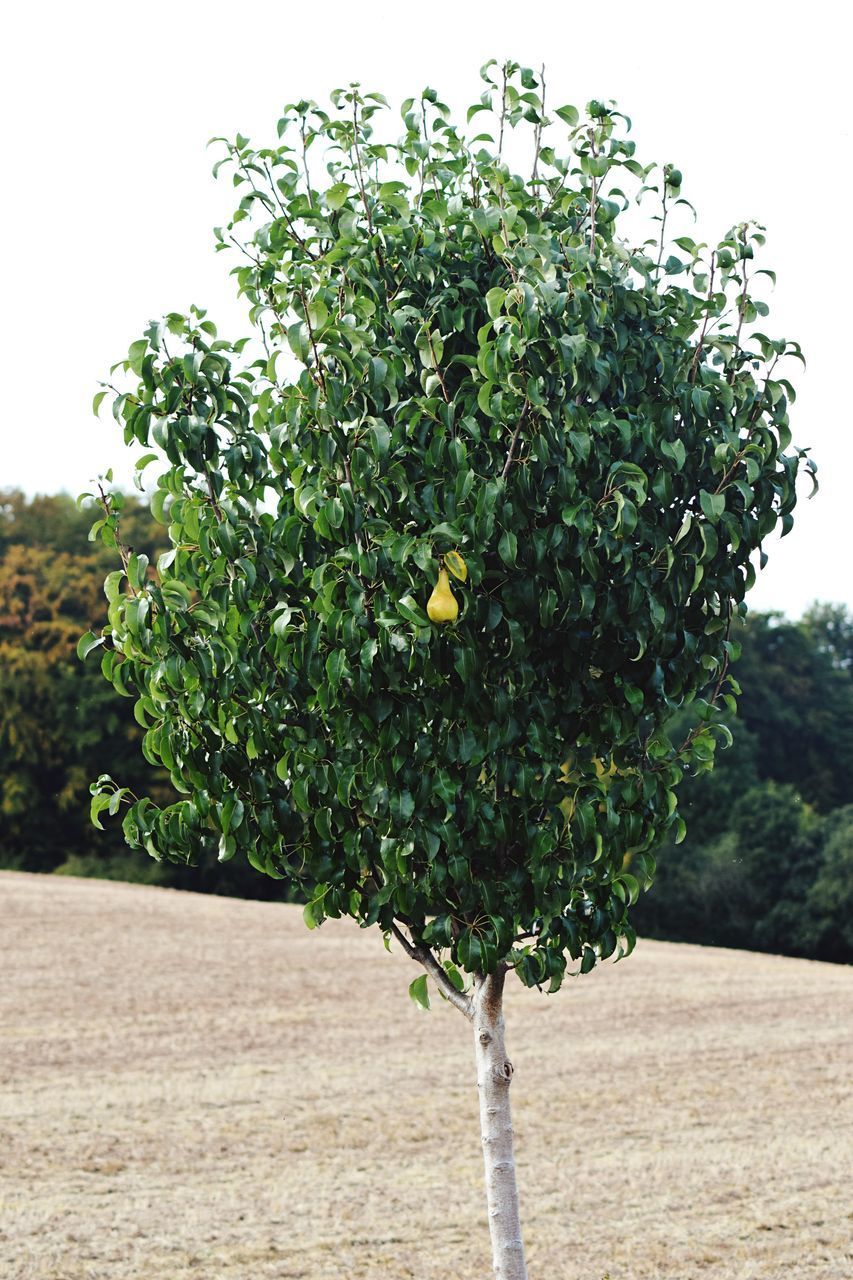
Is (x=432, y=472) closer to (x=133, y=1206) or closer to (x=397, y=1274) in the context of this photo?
(x=397, y=1274)

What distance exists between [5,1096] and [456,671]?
32.0 feet

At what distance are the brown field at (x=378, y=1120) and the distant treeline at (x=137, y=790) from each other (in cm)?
1152

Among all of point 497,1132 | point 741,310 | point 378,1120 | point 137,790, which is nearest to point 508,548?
point 741,310

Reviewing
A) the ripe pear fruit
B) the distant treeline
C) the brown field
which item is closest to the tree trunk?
the ripe pear fruit

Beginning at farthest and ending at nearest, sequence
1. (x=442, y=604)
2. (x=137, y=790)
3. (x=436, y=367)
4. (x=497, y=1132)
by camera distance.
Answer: (x=137, y=790) < (x=497, y=1132) < (x=436, y=367) < (x=442, y=604)

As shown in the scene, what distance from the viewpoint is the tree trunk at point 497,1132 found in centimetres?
529

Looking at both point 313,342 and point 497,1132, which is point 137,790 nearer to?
point 497,1132

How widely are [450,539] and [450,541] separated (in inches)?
1.4

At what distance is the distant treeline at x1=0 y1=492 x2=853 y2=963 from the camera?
32.0 meters

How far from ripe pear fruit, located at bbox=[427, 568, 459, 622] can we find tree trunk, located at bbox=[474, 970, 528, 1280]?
188 centimetres

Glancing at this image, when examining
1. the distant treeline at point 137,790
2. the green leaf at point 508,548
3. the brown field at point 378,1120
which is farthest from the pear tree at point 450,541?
the distant treeline at point 137,790

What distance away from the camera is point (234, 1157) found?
420 inches

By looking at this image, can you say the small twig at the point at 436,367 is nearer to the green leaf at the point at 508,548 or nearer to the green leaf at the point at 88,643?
the green leaf at the point at 508,548

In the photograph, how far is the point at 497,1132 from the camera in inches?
209
